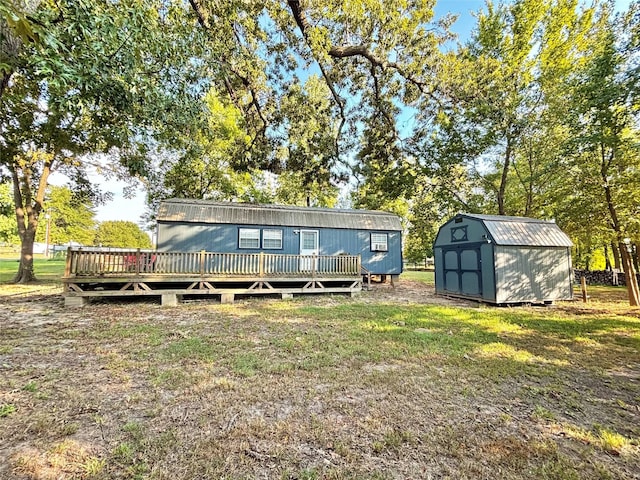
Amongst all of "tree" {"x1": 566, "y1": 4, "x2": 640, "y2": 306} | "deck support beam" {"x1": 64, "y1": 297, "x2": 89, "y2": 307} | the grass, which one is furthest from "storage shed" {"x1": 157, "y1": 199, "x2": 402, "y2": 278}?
the grass

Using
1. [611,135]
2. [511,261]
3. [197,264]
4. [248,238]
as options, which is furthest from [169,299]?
[611,135]

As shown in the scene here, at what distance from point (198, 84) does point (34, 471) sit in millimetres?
6092

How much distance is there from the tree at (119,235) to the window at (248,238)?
44389 mm

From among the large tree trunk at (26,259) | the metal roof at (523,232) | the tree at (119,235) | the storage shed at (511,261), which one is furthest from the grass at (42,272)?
the tree at (119,235)

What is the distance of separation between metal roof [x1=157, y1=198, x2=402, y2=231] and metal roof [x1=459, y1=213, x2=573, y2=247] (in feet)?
18.3

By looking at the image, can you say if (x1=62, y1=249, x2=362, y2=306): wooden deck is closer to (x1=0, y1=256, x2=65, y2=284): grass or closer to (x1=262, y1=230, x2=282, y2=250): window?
(x1=262, y1=230, x2=282, y2=250): window

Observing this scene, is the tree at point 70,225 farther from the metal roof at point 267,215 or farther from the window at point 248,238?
the window at point 248,238

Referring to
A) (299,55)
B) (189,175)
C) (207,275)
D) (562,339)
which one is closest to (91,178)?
(189,175)

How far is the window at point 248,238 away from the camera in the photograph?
12.9 m

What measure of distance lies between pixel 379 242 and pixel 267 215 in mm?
5838

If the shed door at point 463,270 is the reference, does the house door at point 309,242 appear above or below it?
above

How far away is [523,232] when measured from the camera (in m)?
10.4

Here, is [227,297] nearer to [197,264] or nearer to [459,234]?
[197,264]

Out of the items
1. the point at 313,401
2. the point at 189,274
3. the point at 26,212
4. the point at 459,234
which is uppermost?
the point at 26,212
